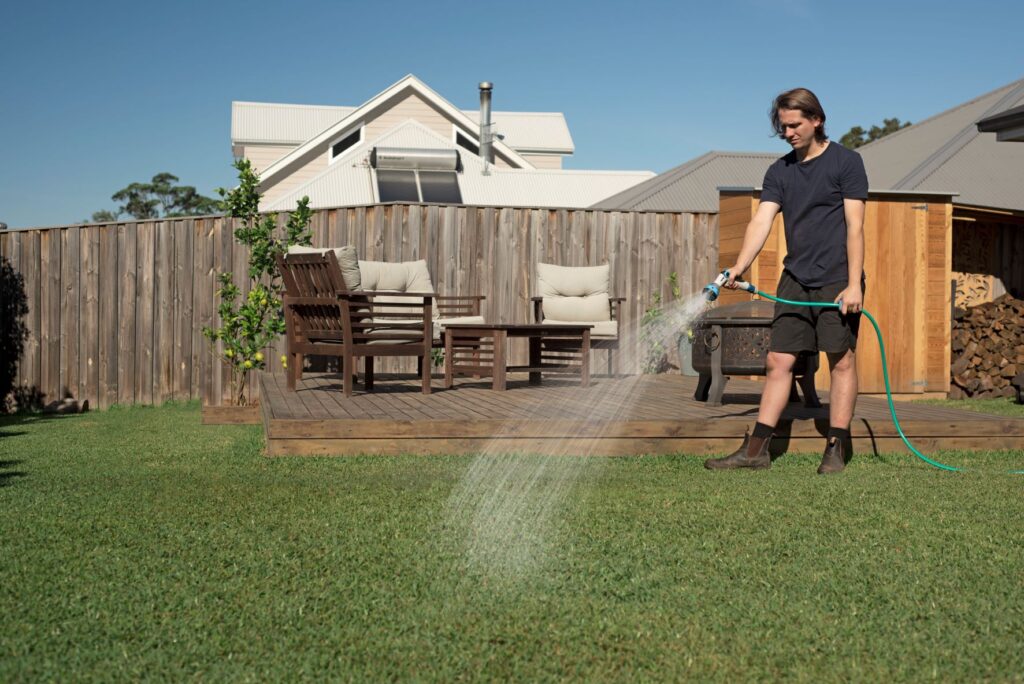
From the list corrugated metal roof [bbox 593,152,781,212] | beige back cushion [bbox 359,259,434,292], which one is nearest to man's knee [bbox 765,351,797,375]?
beige back cushion [bbox 359,259,434,292]

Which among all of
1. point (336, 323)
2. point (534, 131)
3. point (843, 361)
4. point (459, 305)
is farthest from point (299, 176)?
point (843, 361)

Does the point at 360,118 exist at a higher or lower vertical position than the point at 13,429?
higher

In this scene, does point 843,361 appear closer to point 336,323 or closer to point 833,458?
point 833,458

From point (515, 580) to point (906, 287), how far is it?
21.7 feet

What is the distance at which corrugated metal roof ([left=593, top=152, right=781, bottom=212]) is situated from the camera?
1318cm

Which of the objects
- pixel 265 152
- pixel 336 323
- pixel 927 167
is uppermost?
pixel 265 152

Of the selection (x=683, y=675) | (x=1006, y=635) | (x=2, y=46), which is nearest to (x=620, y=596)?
A: (x=683, y=675)

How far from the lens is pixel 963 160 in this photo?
1128 cm

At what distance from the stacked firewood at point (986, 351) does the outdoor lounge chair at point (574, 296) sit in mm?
2971

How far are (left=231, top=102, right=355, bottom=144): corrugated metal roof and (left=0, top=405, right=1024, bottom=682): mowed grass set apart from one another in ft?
73.4

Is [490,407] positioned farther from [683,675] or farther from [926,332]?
[926,332]

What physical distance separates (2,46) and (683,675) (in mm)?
15468

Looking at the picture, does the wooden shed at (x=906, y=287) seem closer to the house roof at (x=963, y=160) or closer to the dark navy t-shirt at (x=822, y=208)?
the house roof at (x=963, y=160)

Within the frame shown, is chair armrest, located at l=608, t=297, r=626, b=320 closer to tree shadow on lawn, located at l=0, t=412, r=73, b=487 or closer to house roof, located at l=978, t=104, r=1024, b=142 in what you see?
house roof, located at l=978, t=104, r=1024, b=142
